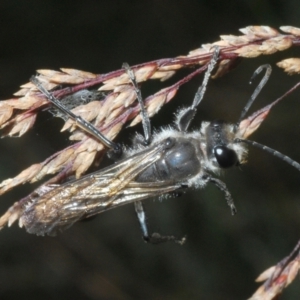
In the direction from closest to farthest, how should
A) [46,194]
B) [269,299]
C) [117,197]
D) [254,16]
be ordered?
[269,299] → [46,194] → [117,197] → [254,16]

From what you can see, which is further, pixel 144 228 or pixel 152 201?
pixel 152 201

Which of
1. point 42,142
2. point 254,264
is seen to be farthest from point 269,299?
point 42,142

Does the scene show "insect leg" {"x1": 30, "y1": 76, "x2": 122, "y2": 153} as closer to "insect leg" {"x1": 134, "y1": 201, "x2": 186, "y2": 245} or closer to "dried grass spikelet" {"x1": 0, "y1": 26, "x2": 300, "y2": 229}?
"dried grass spikelet" {"x1": 0, "y1": 26, "x2": 300, "y2": 229}

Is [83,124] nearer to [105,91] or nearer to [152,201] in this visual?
[105,91]

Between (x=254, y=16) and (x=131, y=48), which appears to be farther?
(x=131, y=48)

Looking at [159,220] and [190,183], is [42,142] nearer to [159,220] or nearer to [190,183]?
[159,220]

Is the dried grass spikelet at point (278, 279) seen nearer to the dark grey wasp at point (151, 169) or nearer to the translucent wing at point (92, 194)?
the dark grey wasp at point (151, 169)

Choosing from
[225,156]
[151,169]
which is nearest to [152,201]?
[151,169]
